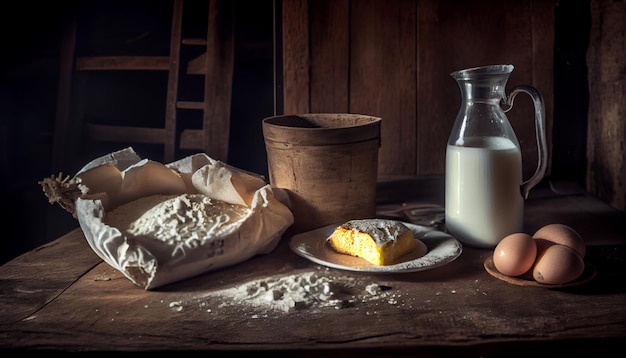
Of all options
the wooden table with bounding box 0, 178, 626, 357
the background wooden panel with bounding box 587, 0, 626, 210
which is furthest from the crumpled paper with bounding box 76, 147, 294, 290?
the background wooden panel with bounding box 587, 0, 626, 210

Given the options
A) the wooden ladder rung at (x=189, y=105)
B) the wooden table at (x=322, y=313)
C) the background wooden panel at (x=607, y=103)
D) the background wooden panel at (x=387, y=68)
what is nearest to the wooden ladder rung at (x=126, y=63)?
the wooden ladder rung at (x=189, y=105)

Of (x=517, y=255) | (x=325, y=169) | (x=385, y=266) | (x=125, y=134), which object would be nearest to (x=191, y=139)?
(x=125, y=134)

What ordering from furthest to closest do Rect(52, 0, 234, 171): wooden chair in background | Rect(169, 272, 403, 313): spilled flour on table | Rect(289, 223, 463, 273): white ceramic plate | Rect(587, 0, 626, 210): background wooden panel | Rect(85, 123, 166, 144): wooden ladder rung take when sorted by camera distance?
1. Rect(85, 123, 166, 144): wooden ladder rung
2. Rect(52, 0, 234, 171): wooden chair in background
3. Rect(587, 0, 626, 210): background wooden panel
4. Rect(289, 223, 463, 273): white ceramic plate
5. Rect(169, 272, 403, 313): spilled flour on table

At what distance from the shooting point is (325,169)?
1450mm

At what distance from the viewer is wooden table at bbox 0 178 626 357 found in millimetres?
1003

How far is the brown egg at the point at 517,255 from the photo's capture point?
1.20m

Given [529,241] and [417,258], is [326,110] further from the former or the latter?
[529,241]

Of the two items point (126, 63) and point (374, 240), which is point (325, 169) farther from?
point (126, 63)

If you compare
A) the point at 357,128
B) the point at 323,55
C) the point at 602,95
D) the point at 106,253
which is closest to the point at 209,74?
the point at 323,55

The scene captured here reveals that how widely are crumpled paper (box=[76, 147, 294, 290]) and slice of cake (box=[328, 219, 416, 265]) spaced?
0.48ft

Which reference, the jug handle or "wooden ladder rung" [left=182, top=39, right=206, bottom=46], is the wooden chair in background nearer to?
"wooden ladder rung" [left=182, top=39, right=206, bottom=46]

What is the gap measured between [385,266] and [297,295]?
192 mm

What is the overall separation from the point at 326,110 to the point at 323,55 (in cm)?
16

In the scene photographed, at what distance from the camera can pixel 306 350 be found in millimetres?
988
